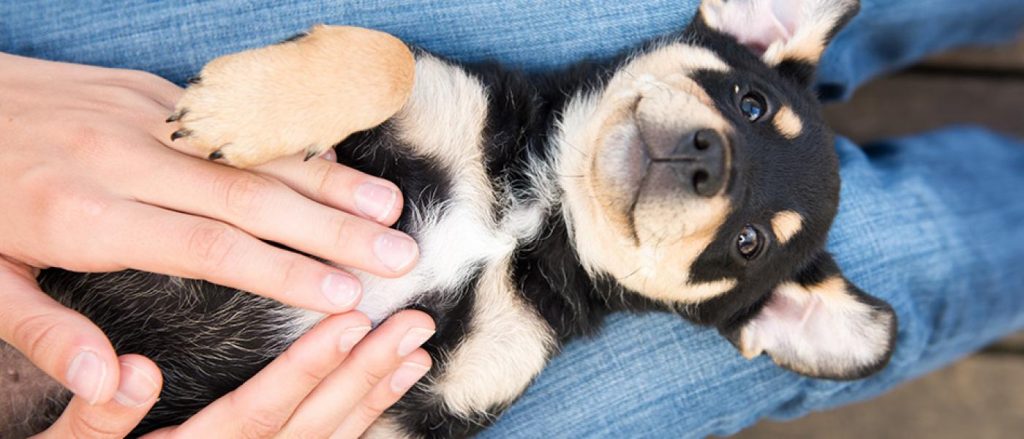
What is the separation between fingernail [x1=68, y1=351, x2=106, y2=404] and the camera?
6.07 feet

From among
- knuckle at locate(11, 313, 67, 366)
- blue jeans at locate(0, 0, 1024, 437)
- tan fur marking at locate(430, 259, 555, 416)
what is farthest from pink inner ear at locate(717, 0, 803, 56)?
knuckle at locate(11, 313, 67, 366)

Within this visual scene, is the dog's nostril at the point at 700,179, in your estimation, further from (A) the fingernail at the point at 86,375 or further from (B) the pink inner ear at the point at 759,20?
(A) the fingernail at the point at 86,375

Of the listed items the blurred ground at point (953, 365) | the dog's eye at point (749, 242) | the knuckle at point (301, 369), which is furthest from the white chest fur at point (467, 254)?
the blurred ground at point (953, 365)

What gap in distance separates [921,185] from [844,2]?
1135 mm

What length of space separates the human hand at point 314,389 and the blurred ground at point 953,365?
286 cm

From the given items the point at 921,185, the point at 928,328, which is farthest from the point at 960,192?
the point at 928,328

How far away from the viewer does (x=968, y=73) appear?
450cm

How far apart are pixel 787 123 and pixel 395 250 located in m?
1.31

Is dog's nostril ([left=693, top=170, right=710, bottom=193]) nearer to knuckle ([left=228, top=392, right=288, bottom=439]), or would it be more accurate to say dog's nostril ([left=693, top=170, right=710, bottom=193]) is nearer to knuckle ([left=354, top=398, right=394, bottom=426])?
knuckle ([left=354, top=398, right=394, bottom=426])

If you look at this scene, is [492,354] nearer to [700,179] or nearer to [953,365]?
[700,179]

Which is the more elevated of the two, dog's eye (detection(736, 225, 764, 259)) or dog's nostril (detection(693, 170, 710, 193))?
dog's nostril (detection(693, 170, 710, 193))

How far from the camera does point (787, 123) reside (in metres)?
2.54

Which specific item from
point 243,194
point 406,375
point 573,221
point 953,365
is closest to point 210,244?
point 243,194

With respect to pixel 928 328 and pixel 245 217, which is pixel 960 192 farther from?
pixel 245 217
